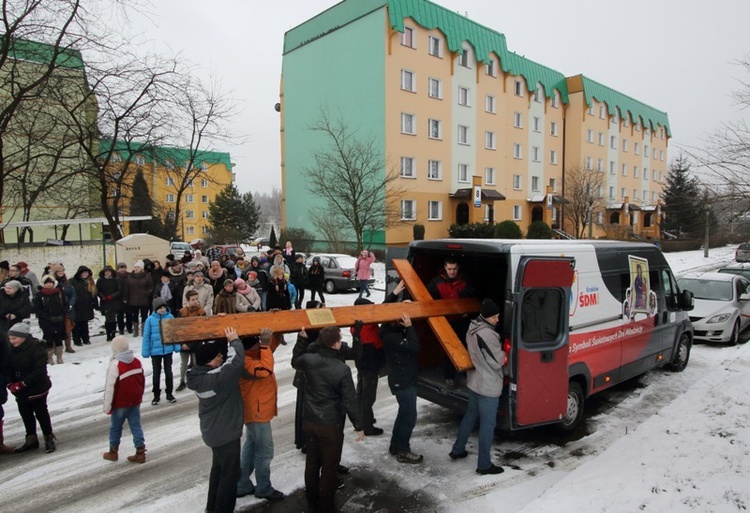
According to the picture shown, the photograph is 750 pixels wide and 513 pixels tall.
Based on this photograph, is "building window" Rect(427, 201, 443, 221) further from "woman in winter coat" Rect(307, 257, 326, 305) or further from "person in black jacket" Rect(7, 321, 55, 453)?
"person in black jacket" Rect(7, 321, 55, 453)

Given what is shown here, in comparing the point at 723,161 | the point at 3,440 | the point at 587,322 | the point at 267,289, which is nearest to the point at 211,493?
the point at 3,440

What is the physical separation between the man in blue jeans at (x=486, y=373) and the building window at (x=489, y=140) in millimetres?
33580

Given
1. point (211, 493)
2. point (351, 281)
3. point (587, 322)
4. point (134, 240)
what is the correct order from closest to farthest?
point (211, 493) < point (587, 322) < point (134, 240) < point (351, 281)

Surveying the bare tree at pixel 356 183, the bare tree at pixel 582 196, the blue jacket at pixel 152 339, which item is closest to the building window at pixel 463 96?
the bare tree at pixel 356 183

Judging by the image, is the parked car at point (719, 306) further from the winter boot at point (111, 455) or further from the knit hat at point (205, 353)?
the winter boot at point (111, 455)

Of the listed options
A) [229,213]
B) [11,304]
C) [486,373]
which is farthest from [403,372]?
[229,213]

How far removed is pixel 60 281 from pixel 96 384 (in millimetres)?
3020

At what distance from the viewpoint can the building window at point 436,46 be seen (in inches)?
1261

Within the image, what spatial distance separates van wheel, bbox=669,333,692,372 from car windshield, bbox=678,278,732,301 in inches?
145

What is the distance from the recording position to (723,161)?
26.1 feet

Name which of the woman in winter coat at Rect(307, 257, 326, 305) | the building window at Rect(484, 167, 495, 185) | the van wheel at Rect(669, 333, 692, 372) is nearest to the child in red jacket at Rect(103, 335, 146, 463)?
the van wheel at Rect(669, 333, 692, 372)

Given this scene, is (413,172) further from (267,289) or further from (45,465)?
(45,465)

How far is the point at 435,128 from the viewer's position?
3306cm

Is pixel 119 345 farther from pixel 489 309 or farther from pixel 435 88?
pixel 435 88
